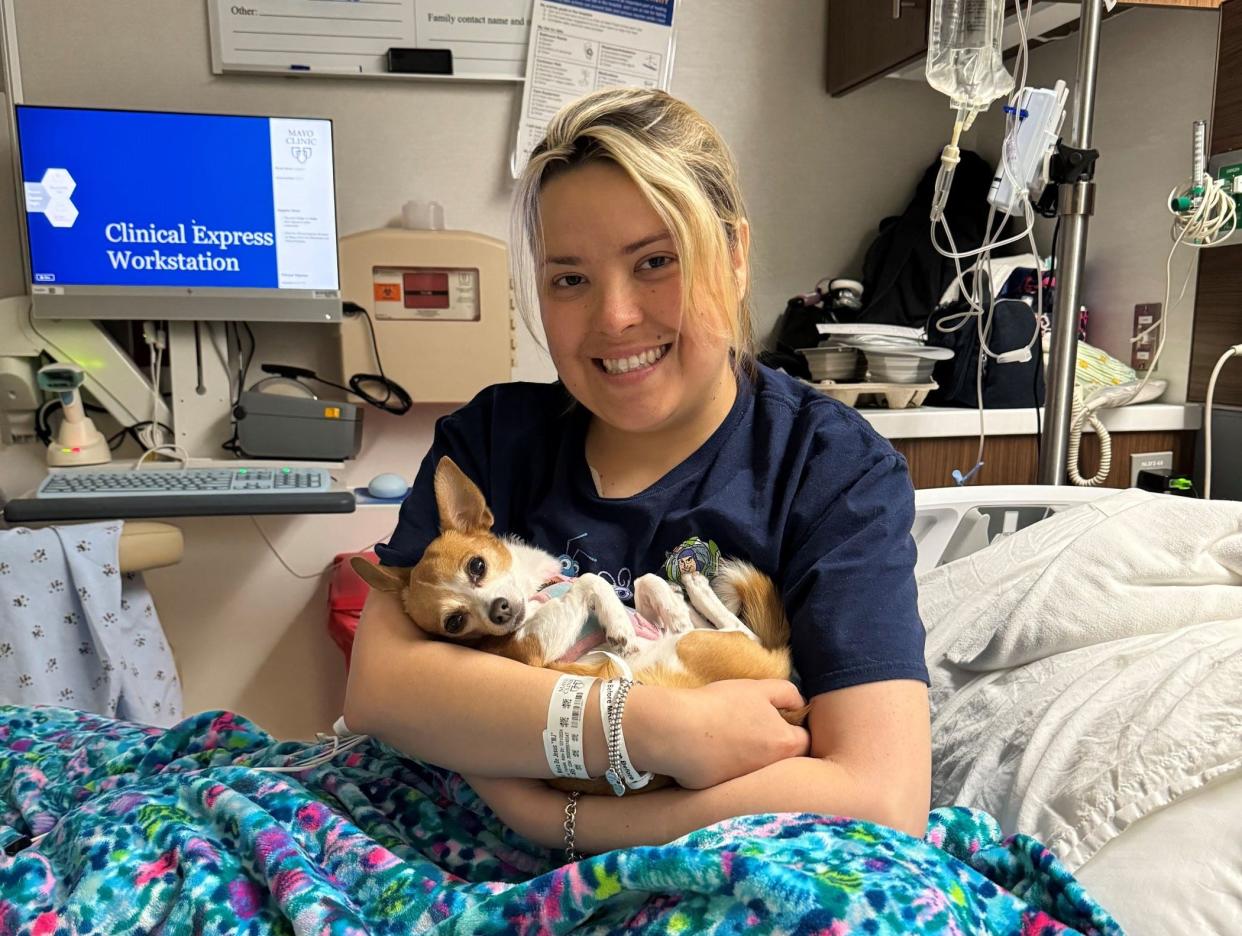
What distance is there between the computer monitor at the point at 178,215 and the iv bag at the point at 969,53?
1.42 m

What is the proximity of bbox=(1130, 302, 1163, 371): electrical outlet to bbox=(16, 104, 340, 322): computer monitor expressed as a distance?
2042 mm

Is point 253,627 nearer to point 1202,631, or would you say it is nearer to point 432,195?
point 432,195

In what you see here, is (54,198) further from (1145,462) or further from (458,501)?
(1145,462)

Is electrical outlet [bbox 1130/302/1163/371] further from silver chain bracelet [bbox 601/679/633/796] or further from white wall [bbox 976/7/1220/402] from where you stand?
silver chain bracelet [bbox 601/679/633/796]

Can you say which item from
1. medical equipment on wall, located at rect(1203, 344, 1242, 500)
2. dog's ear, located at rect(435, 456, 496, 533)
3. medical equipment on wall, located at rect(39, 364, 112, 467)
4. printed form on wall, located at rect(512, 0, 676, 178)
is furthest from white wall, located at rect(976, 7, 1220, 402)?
medical equipment on wall, located at rect(39, 364, 112, 467)

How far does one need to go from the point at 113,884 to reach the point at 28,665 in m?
1.20

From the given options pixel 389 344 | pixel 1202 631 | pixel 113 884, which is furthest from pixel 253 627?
pixel 1202 631

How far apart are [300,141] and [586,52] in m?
0.82

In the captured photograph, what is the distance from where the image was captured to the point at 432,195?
7.77 feet

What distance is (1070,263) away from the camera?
63.8 inches

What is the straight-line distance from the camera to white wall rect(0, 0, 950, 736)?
6.99 feet

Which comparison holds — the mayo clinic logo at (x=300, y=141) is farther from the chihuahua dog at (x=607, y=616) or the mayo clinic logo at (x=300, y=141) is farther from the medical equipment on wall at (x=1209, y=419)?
the medical equipment on wall at (x=1209, y=419)

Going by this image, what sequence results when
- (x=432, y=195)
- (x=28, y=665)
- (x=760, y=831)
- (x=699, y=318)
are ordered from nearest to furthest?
(x=760, y=831) < (x=699, y=318) < (x=28, y=665) < (x=432, y=195)

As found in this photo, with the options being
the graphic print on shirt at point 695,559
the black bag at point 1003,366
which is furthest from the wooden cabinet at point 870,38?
the graphic print on shirt at point 695,559
